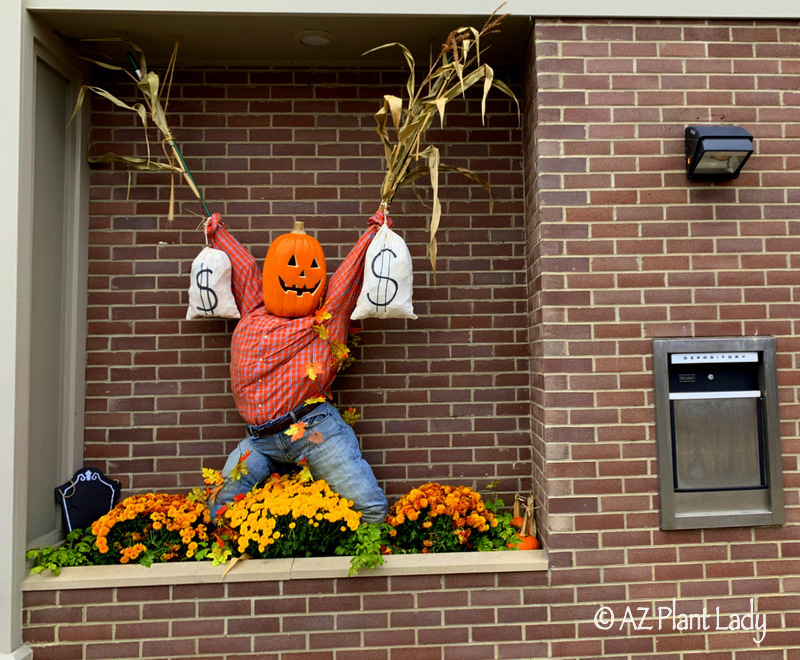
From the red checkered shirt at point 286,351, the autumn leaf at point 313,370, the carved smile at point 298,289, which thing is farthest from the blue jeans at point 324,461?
the carved smile at point 298,289

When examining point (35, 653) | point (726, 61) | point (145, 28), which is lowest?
point (35, 653)

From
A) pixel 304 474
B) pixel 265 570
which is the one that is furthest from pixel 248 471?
pixel 265 570

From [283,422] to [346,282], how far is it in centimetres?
80

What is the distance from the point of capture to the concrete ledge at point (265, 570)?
2.90 m

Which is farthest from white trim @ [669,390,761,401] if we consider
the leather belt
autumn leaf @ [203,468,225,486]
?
autumn leaf @ [203,468,225,486]

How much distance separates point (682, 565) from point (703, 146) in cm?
208

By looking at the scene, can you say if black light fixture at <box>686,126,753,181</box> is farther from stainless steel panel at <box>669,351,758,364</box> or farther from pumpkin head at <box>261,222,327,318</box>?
pumpkin head at <box>261,222,327,318</box>

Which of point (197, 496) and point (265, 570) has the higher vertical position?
point (197, 496)

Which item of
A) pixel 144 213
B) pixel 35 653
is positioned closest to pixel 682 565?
pixel 35 653

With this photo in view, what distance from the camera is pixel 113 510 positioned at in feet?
10.3

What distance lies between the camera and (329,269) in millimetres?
3561

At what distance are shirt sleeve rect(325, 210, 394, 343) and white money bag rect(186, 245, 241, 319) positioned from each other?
0.55 metres

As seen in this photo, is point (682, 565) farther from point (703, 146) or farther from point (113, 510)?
point (113, 510)

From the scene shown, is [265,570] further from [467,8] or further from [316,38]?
[467,8]
